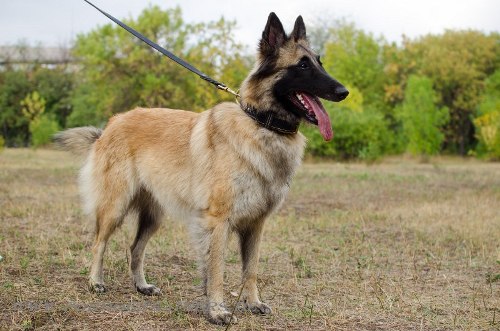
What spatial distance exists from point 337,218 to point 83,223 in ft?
13.2

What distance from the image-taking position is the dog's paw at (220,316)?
4.44 m

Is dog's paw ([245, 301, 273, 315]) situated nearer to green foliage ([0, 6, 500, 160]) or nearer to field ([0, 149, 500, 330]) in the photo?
field ([0, 149, 500, 330])

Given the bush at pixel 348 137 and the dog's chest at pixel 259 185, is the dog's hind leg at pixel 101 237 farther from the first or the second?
the bush at pixel 348 137

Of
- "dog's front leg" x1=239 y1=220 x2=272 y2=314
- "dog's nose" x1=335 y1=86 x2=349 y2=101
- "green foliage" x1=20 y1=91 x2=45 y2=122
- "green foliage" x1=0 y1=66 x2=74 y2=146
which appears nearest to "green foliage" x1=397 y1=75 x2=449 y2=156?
"green foliage" x1=20 y1=91 x2=45 y2=122

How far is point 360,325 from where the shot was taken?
4.43 meters

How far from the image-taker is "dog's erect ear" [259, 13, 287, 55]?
4613 mm

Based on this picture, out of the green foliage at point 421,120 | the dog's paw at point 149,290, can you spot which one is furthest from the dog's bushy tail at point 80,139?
the green foliage at point 421,120

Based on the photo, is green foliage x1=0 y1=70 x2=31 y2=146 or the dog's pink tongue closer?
the dog's pink tongue

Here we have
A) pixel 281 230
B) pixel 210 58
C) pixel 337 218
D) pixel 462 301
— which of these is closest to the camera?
pixel 462 301

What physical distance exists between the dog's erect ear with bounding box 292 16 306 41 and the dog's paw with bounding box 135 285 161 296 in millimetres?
2537

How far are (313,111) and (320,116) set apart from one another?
7 centimetres

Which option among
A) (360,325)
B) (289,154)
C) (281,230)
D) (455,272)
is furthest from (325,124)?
(281,230)

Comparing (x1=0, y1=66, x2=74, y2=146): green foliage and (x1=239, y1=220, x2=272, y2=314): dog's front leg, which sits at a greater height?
(x1=239, y1=220, x2=272, y2=314): dog's front leg

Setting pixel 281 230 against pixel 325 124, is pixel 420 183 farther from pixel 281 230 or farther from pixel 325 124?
pixel 325 124
